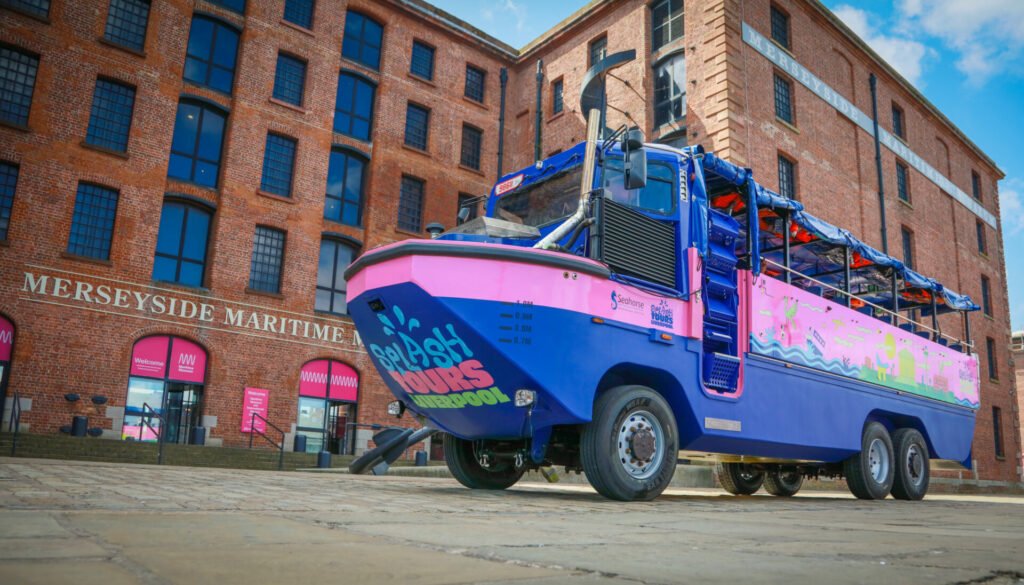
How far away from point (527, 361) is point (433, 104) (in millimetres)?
20630

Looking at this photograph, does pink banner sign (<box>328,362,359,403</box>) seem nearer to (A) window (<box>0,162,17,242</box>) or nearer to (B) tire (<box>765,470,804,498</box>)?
(A) window (<box>0,162,17,242</box>)

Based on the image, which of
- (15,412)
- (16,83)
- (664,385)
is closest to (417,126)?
(16,83)

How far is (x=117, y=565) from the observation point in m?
1.86

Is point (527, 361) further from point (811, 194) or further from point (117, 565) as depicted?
point (811, 194)

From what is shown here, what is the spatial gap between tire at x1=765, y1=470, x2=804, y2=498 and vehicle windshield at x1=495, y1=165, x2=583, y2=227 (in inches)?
234

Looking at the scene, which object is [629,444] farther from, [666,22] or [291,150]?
[666,22]

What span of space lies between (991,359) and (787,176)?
15997 millimetres

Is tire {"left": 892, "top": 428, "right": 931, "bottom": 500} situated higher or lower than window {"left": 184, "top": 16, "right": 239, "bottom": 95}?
lower

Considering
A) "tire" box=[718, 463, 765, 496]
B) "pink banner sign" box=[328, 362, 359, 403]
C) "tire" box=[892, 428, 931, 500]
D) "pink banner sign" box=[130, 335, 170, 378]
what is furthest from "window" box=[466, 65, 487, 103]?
"tire" box=[892, 428, 931, 500]

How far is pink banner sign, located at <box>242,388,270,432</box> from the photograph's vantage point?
19.1 metres

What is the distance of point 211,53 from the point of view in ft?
68.4

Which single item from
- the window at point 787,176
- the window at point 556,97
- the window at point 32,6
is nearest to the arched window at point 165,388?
the window at point 32,6

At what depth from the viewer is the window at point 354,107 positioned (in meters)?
23.1

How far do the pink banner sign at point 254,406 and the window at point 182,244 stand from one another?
10.7ft
